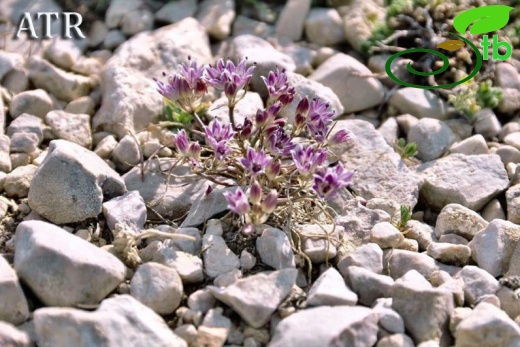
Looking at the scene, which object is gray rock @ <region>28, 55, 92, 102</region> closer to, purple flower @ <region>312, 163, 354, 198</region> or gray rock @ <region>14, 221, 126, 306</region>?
gray rock @ <region>14, 221, 126, 306</region>

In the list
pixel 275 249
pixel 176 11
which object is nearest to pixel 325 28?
pixel 176 11

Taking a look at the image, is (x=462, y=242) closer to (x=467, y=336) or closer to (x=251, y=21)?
(x=467, y=336)

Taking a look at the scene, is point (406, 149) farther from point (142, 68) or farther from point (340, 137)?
point (142, 68)

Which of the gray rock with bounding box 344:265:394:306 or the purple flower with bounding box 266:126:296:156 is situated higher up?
the purple flower with bounding box 266:126:296:156

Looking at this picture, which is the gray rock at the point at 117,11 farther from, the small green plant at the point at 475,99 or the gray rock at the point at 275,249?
the gray rock at the point at 275,249

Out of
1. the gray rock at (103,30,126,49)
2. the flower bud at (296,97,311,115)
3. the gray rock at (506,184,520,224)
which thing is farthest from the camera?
the gray rock at (103,30,126,49)

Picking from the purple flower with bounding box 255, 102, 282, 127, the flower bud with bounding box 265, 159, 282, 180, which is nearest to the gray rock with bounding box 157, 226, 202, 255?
the flower bud with bounding box 265, 159, 282, 180

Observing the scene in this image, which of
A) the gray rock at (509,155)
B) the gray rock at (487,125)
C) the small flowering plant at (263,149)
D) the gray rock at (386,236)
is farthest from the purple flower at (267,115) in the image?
the gray rock at (487,125)

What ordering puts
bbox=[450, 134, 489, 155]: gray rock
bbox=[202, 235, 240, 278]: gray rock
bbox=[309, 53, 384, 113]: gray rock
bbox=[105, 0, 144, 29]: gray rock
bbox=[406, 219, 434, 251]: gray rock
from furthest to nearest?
bbox=[105, 0, 144, 29]: gray rock
bbox=[309, 53, 384, 113]: gray rock
bbox=[450, 134, 489, 155]: gray rock
bbox=[406, 219, 434, 251]: gray rock
bbox=[202, 235, 240, 278]: gray rock
